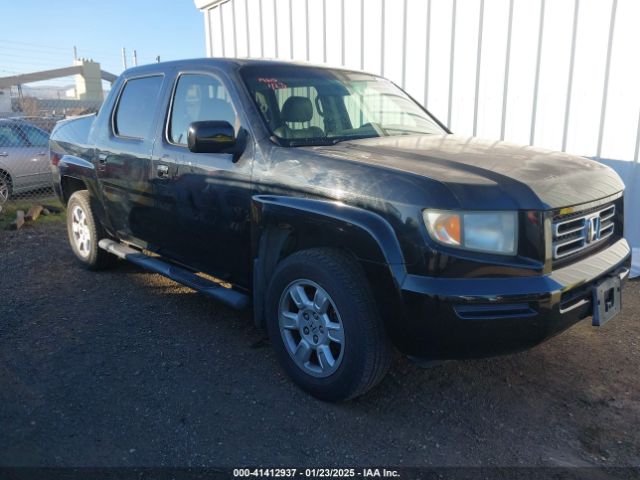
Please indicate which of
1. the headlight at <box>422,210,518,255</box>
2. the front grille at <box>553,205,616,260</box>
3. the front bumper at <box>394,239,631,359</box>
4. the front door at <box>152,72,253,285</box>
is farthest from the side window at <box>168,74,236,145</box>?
the front grille at <box>553,205,616,260</box>

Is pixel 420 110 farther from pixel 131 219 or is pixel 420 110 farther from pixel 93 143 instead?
pixel 93 143

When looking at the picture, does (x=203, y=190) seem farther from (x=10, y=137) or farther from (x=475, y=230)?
(x=10, y=137)

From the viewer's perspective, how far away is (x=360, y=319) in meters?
2.59

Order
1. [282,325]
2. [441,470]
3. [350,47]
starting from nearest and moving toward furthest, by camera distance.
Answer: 1. [441,470]
2. [282,325]
3. [350,47]

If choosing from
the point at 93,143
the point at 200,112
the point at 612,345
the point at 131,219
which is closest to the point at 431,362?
the point at 612,345

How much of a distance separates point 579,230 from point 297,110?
1803 mm

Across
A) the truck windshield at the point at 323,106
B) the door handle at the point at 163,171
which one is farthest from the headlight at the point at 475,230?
the door handle at the point at 163,171

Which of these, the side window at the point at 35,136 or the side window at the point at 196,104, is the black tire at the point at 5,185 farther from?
the side window at the point at 196,104

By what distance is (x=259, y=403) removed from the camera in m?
2.97

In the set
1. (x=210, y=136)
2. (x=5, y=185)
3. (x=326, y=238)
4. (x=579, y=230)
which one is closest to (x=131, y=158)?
(x=210, y=136)

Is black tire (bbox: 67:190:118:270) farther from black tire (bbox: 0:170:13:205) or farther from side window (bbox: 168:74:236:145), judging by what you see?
A: black tire (bbox: 0:170:13:205)

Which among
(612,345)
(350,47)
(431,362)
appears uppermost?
(350,47)

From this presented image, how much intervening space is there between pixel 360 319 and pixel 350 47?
5.11m

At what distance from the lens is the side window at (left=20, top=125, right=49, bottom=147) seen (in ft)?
31.8
